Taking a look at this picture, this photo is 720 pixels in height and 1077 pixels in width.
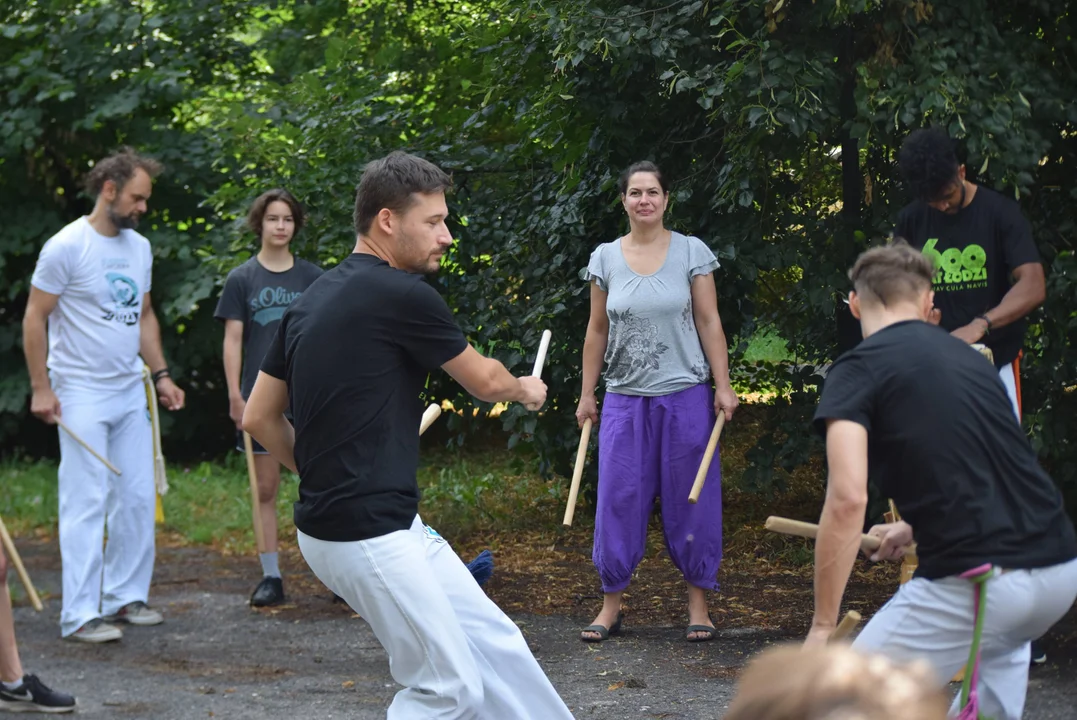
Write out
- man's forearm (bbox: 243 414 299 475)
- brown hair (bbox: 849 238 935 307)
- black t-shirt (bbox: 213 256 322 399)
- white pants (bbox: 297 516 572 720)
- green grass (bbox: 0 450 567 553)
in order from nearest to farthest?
brown hair (bbox: 849 238 935 307) < white pants (bbox: 297 516 572 720) < man's forearm (bbox: 243 414 299 475) < black t-shirt (bbox: 213 256 322 399) < green grass (bbox: 0 450 567 553)

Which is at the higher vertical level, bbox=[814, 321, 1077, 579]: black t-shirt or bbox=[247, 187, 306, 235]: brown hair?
bbox=[247, 187, 306, 235]: brown hair

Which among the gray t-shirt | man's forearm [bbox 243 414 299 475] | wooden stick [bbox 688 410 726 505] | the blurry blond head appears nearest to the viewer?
the blurry blond head

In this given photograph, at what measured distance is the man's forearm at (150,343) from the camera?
24.0 feet

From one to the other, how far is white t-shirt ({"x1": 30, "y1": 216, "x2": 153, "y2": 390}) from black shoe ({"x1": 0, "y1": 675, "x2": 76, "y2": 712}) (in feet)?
6.01

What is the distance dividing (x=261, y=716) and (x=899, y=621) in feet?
9.82

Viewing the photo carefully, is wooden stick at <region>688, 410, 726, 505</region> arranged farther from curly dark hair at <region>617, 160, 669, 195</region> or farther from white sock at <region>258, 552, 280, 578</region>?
white sock at <region>258, 552, 280, 578</region>

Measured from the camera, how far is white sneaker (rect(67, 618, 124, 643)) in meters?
6.70

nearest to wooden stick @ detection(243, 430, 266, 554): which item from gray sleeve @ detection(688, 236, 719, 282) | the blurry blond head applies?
gray sleeve @ detection(688, 236, 719, 282)

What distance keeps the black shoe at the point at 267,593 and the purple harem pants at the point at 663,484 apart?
2.20 meters

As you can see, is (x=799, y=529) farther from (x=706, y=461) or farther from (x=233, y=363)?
(x=233, y=363)

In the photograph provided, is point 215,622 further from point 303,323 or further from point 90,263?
point 303,323

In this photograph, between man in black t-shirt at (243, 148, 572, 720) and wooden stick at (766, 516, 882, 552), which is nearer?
wooden stick at (766, 516, 882, 552)

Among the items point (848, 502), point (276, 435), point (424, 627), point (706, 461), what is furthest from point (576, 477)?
point (848, 502)

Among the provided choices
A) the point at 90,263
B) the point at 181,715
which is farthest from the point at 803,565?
the point at 90,263
